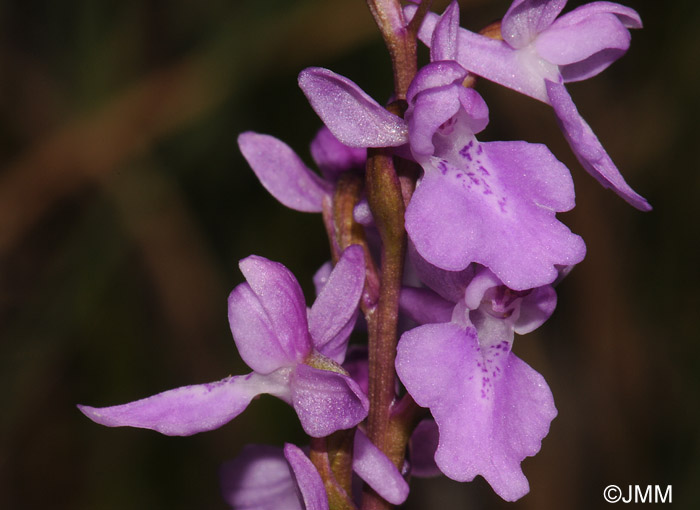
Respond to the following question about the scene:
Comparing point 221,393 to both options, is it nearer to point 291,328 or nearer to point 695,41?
point 291,328

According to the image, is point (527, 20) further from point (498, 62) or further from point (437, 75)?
point (437, 75)

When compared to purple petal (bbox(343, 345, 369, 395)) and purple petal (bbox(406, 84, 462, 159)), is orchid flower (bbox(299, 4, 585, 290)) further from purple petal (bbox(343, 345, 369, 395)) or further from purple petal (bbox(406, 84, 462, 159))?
purple petal (bbox(343, 345, 369, 395))

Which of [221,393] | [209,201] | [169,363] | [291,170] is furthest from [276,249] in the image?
[221,393]

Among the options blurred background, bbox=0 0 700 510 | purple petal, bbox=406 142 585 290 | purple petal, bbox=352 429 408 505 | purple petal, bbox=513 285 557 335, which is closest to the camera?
purple petal, bbox=406 142 585 290

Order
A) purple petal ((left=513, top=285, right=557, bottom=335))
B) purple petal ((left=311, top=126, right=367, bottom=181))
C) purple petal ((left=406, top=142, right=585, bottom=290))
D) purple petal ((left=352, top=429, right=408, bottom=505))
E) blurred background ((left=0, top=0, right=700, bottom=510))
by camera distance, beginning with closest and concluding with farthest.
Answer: purple petal ((left=406, top=142, right=585, bottom=290)), purple petal ((left=352, top=429, right=408, bottom=505)), purple petal ((left=513, top=285, right=557, bottom=335)), purple petal ((left=311, top=126, right=367, bottom=181)), blurred background ((left=0, top=0, right=700, bottom=510))

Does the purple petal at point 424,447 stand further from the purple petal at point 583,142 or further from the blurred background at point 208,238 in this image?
the blurred background at point 208,238

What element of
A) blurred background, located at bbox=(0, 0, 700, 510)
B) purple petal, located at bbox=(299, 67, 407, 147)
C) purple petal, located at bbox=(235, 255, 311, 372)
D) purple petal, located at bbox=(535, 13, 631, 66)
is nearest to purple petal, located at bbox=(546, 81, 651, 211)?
purple petal, located at bbox=(535, 13, 631, 66)

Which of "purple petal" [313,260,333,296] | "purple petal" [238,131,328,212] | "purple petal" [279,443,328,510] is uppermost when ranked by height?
"purple petal" [238,131,328,212]
